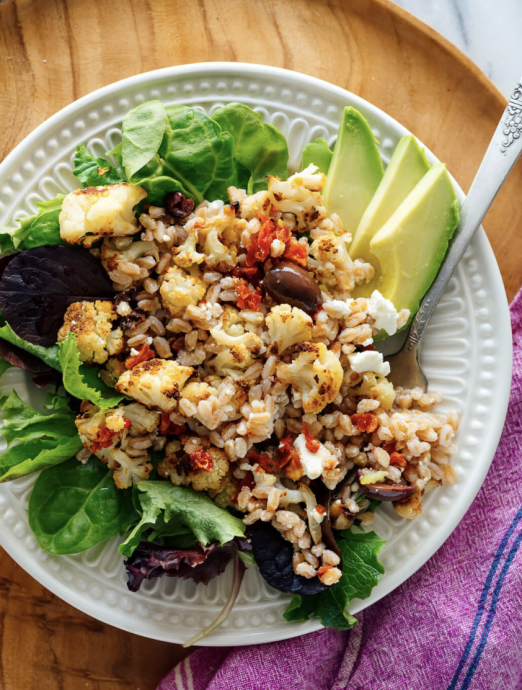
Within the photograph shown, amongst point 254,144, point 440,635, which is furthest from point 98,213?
point 440,635

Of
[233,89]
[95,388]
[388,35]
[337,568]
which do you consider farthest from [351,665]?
[388,35]

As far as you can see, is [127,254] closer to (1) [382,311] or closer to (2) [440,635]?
(1) [382,311]

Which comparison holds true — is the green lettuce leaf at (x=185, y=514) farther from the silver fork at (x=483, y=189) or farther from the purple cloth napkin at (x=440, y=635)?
the silver fork at (x=483, y=189)

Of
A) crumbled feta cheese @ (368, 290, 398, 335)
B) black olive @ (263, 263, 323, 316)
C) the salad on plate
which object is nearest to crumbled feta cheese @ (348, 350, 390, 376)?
the salad on plate

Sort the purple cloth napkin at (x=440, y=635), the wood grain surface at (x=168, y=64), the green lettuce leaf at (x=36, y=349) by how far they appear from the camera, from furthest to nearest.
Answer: the wood grain surface at (x=168, y=64) → the purple cloth napkin at (x=440, y=635) → the green lettuce leaf at (x=36, y=349)

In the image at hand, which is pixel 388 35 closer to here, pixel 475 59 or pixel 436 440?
pixel 475 59

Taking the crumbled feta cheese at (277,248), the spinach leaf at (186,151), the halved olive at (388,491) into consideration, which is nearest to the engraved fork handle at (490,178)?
the crumbled feta cheese at (277,248)
